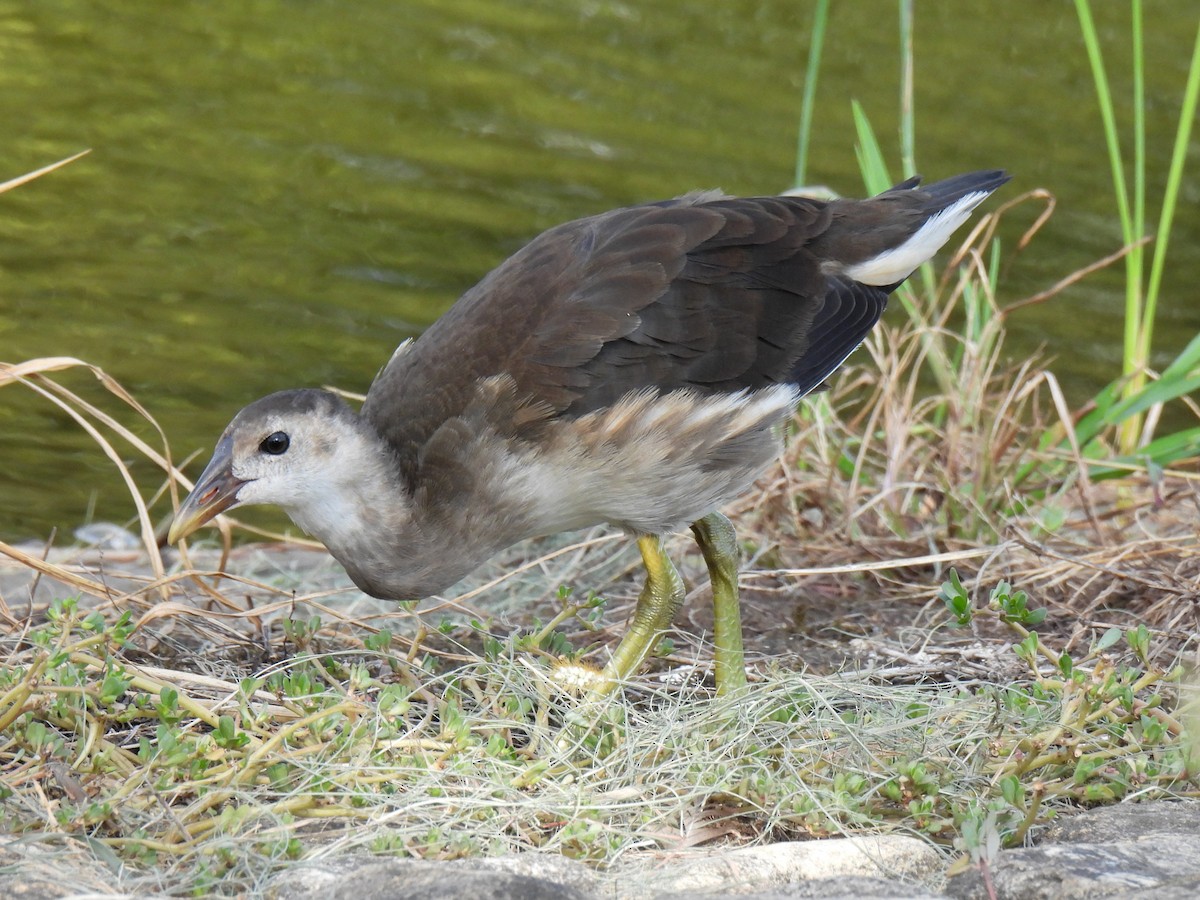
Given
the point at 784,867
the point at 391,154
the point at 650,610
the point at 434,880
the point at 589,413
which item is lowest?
the point at 391,154

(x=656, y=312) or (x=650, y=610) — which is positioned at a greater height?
(x=656, y=312)

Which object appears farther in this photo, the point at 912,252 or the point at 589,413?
the point at 912,252

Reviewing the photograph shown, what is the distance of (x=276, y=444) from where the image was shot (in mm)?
3797

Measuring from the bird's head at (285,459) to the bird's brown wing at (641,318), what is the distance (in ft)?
0.69

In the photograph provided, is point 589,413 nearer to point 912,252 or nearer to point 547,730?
point 547,730

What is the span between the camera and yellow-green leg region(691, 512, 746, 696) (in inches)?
158

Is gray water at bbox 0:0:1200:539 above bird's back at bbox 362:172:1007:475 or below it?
below

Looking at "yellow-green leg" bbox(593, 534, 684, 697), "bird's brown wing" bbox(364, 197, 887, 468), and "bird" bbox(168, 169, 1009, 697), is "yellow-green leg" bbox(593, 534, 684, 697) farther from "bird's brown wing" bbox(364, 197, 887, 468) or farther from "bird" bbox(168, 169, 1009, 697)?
"bird's brown wing" bbox(364, 197, 887, 468)

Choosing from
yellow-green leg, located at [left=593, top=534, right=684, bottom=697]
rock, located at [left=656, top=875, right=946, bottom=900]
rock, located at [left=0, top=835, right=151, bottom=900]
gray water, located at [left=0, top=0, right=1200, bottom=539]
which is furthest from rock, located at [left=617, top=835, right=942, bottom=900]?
gray water, located at [left=0, top=0, right=1200, bottom=539]

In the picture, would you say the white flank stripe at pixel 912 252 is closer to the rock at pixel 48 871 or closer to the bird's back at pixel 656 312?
the bird's back at pixel 656 312

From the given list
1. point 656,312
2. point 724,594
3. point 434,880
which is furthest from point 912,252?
point 434,880

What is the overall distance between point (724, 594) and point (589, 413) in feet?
2.24

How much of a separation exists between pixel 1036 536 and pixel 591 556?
1.43 m

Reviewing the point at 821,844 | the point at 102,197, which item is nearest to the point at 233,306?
the point at 102,197
